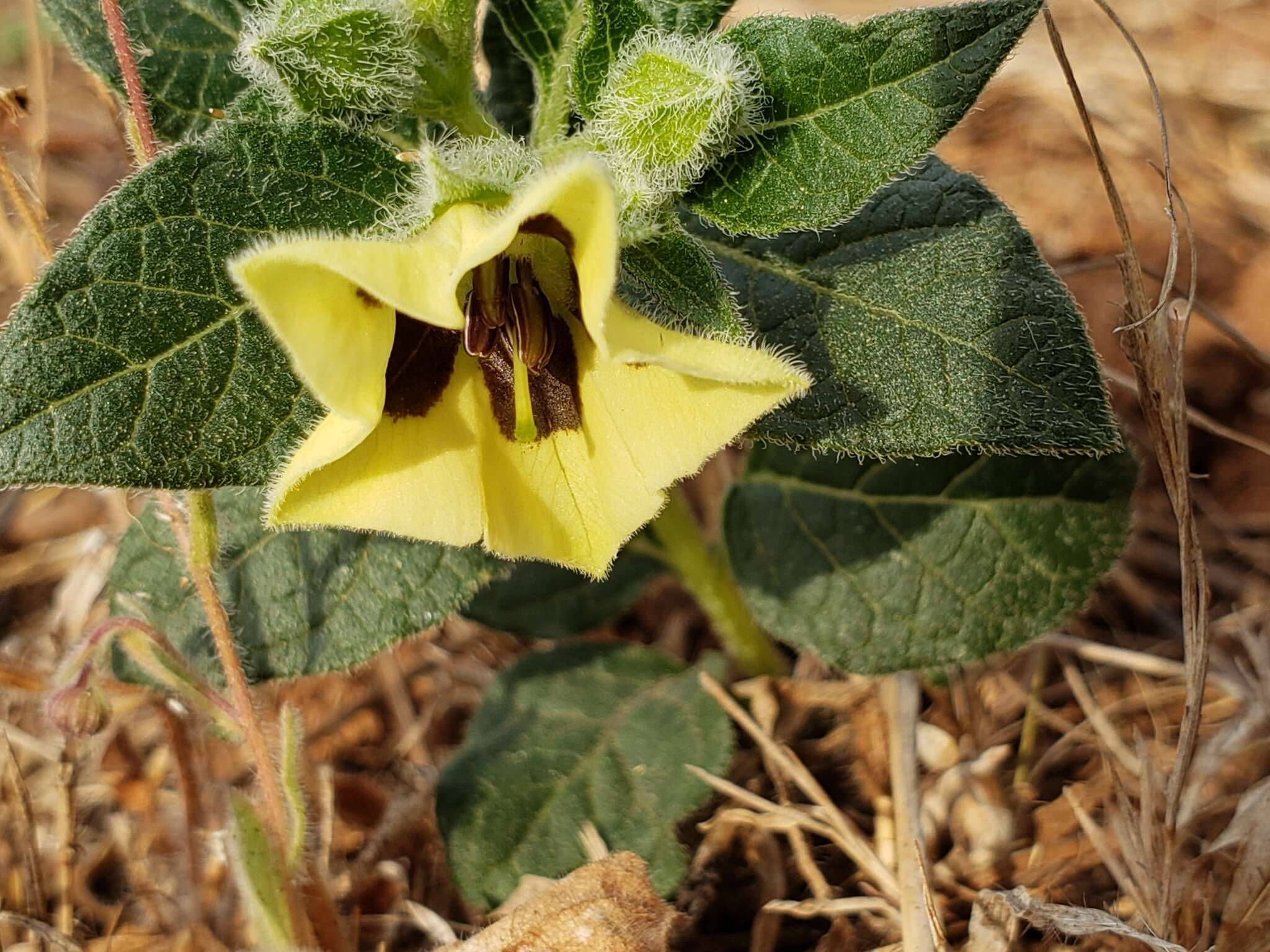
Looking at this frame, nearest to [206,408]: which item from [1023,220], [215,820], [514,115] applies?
[514,115]

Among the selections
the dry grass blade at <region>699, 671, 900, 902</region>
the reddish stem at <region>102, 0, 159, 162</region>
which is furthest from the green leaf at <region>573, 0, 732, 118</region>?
the dry grass blade at <region>699, 671, 900, 902</region>

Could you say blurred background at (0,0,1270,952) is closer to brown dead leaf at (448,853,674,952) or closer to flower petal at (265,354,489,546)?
brown dead leaf at (448,853,674,952)

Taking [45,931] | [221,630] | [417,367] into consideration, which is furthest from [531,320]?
[45,931]

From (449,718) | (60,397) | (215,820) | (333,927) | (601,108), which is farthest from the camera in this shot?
(449,718)

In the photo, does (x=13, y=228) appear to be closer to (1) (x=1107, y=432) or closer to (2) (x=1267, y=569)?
(1) (x=1107, y=432)

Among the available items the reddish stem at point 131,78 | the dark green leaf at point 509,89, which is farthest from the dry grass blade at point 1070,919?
the reddish stem at point 131,78
